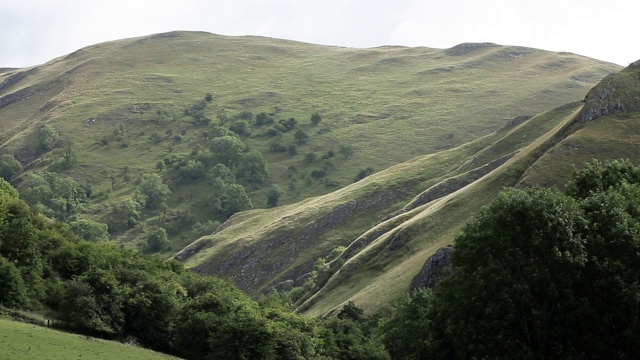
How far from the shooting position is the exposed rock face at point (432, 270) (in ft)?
329

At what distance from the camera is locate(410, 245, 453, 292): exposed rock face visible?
100 metres

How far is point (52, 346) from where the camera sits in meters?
60.4

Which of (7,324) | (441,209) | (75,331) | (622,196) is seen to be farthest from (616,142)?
(7,324)

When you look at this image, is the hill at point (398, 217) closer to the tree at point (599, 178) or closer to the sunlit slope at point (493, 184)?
the sunlit slope at point (493, 184)

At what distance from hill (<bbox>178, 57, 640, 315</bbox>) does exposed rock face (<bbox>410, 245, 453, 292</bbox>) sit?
3112 mm

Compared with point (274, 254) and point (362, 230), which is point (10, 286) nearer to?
point (274, 254)

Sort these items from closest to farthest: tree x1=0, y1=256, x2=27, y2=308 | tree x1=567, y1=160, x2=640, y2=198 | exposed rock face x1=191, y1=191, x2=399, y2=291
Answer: tree x1=567, y1=160, x2=640, y2=198
tree x1=0, y1=256, x2=27, y2=308
exposed rock face x1=191, y1=191, x2=399, y2=291

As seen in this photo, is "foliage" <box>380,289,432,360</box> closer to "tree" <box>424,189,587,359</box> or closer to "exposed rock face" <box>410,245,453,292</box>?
"exposed rock face" <box>410,245,453,292</box>

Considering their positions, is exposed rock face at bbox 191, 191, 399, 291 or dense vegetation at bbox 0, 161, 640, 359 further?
exposed rock face at bbox 191, 191, 399, 291

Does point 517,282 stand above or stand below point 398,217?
above

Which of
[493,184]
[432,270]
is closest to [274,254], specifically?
[493,184]

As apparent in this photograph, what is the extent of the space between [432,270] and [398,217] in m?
42.3

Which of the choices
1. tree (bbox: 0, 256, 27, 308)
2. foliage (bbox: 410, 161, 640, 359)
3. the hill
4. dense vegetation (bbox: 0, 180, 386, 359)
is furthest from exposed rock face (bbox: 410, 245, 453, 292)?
tree (bbox: 0, 256, 27, 308)

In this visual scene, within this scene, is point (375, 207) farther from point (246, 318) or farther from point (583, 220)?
point (583, 220)
